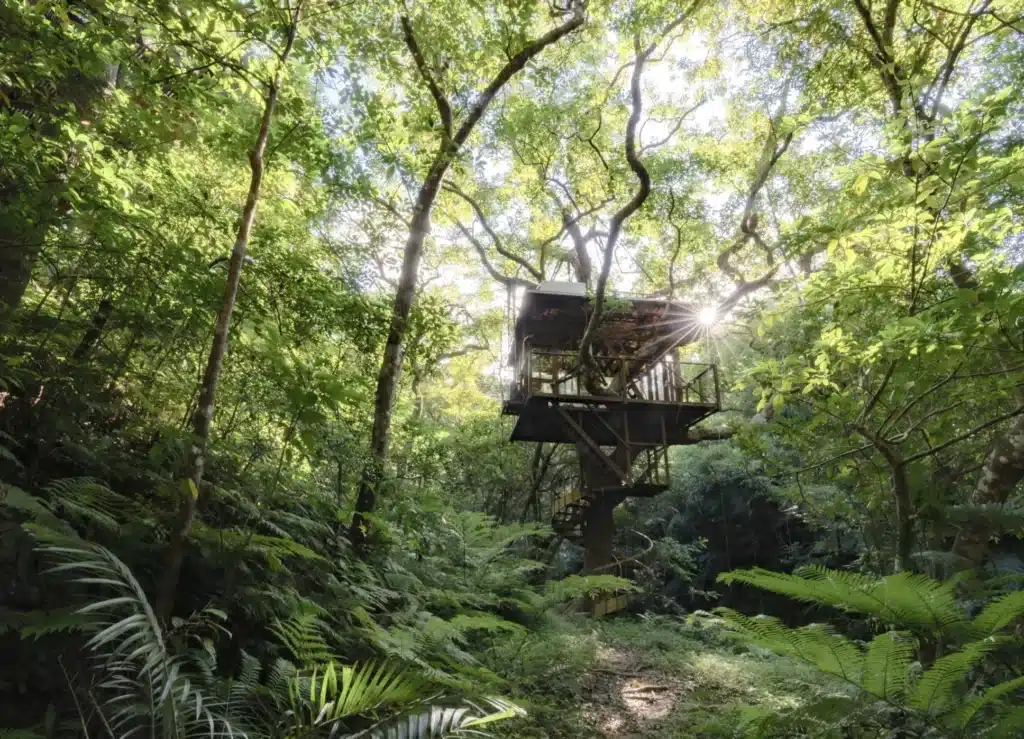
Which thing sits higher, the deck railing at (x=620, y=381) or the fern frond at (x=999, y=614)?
the deck railing at (x=620, y=381)

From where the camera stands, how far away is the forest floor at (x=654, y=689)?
14.8ft

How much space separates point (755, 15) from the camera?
9.47m

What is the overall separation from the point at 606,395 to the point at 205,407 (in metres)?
9.29

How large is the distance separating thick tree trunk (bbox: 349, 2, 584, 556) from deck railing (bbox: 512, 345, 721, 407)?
5121mm

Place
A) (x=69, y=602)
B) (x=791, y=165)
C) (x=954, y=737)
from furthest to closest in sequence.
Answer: (x=791, y=165) → (x=69, y=602) → (x=954, y=737)

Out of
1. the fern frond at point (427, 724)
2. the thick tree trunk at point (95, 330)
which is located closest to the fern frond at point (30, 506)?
the fern frond at point (427, 724)

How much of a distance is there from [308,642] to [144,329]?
8.46 feet

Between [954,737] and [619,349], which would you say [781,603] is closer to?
[619,349]

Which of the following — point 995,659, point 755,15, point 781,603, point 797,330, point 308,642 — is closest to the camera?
point 308,642

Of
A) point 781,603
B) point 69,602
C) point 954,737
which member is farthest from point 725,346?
point 69,602

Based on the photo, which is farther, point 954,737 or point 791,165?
point 791,165

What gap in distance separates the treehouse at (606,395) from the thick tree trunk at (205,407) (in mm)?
8037

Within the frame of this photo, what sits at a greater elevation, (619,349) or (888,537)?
(619,349)

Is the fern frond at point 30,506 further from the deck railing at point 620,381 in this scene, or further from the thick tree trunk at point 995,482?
the deck railing at point 620,381
